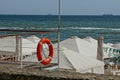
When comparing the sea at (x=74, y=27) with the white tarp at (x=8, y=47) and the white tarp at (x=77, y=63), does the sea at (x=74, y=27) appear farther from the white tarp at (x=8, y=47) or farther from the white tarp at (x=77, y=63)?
the white tarp at (x=77, y=63)

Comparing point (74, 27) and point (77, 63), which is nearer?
point (77, 63)

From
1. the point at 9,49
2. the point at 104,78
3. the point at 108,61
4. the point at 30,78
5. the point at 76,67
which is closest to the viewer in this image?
the point at 104,78

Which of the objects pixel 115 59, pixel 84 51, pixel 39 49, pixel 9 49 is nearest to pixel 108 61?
pixel 115 59

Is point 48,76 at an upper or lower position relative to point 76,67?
upper

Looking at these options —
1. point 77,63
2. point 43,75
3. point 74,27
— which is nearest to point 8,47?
point 77,63

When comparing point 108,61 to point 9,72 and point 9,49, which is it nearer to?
point 9,49

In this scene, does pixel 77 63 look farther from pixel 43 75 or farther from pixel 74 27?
pixel 74 27

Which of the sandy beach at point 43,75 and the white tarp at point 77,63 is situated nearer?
the sandy beach at point 43,75

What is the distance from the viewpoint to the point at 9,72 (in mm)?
3369

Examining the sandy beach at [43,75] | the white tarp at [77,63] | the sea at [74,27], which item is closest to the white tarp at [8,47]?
the sea at [74,27]

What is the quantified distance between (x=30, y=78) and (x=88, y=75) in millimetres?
548

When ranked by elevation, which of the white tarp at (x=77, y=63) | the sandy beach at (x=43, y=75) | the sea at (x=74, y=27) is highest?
the sandy beach at (x=43, y=75)

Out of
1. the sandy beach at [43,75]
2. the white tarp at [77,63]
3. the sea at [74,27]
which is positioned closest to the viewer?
the sandy beach at [43,75]

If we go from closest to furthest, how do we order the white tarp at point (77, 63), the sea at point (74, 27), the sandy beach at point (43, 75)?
the sandy beach at point (43, 75), the white tarp at point (77, 63), the sea at point (74, 27)
